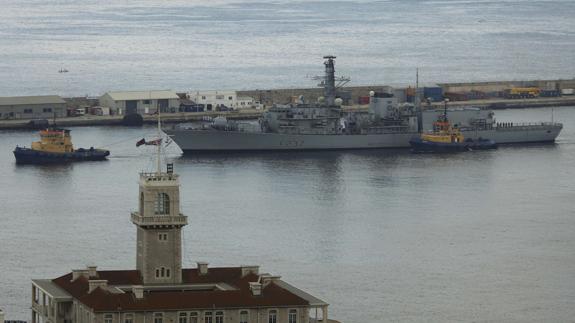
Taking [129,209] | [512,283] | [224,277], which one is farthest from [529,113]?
[224,277]

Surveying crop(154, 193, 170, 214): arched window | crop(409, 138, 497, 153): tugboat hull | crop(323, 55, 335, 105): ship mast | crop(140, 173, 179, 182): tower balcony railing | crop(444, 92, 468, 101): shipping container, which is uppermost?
crop(323, 55, 335, 105): ship mast

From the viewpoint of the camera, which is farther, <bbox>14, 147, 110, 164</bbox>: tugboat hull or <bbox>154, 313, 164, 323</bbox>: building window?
<bbox>14, 147, 110, 164</bbox>: tugboat hull

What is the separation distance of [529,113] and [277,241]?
158 ft

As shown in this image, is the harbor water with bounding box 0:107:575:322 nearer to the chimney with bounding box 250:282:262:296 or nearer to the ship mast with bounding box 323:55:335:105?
the ship mast with bounding box 323:55:335:105

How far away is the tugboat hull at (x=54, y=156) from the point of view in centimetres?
8594

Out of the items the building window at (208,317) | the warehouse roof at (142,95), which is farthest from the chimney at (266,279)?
the warehouse roof at (142,95)

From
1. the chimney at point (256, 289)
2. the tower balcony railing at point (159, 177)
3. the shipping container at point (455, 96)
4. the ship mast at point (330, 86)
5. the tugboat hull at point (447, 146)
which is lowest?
the chimney at point (256, 289)

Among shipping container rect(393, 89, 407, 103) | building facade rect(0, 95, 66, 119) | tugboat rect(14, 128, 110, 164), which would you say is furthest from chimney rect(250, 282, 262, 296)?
shipping container rect(393, 89, 407, 103)

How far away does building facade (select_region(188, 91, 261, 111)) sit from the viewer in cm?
10794

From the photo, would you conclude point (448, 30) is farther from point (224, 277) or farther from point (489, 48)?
point (224, 277)

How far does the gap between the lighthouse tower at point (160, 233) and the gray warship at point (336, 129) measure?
45909 millimetres

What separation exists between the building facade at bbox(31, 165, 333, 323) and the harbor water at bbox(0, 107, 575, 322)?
3.78 meters

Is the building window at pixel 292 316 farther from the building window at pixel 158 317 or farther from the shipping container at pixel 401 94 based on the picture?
the shipping container at pixel 401 94

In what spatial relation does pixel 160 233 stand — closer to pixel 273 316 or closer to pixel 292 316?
pixel 273 316
